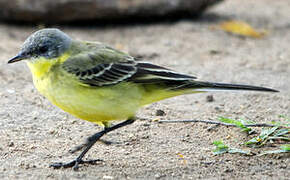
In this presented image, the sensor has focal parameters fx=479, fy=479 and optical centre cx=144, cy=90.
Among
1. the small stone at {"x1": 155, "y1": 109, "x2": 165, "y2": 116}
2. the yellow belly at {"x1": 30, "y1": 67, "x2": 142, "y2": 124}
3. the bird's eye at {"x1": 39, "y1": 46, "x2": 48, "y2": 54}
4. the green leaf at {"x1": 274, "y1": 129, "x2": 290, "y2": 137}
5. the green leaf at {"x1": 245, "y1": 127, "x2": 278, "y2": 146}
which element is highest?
the bird's eye at {"x1": 39, "y1": 46, "x2": 48, "y2": 54}

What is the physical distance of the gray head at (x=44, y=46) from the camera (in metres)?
5.37

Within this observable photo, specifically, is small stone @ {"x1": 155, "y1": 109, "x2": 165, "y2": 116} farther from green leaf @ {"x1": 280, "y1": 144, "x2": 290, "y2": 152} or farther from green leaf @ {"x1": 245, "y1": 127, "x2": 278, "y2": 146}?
green leaf @ {"x1": 280, "y1": 144, "x2": 290, "y2": 152}

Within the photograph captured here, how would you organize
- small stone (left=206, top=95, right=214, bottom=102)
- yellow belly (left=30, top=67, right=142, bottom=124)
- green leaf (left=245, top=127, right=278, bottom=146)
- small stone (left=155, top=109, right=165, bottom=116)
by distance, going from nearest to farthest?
yellow belly (left=30, top=67, right=142, bottom=124)
green leaf (left=245, top=127, right=278, bottom=146)
small stone (left=155, top=109, right=165, bottom=116)
small stone (left=206, top=95, right=214, bottom=102)

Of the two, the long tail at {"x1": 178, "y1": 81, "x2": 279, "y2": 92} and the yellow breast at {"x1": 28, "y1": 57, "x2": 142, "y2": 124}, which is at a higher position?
the long tail at {"x1": 178, "y1": 81, "x2": 279, "y2": 92}

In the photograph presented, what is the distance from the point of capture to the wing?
5.32 metres

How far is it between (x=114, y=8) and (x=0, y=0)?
8.39 ft

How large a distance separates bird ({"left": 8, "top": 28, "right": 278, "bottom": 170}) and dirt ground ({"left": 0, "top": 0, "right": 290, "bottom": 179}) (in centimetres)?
42

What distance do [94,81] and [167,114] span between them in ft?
6.14

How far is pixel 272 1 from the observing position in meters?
14.2

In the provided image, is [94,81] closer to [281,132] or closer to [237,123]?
[237,123]

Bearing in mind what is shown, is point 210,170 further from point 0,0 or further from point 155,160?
point 0,0

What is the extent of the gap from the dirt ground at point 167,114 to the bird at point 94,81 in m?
0.42

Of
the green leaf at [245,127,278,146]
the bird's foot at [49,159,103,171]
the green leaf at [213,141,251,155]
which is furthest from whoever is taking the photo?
the green leaf at [245,127,278,146]

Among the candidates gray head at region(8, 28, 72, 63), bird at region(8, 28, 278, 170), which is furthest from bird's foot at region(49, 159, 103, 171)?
gray head at region(8, 28, 72, 63)
